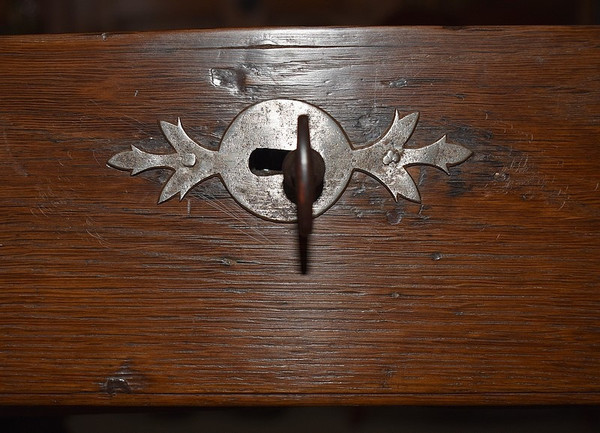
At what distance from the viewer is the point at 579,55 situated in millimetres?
711

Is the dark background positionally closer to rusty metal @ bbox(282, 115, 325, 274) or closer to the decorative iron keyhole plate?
the decorative iron keyhole plate

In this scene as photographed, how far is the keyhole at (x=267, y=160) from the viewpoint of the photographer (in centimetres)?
74

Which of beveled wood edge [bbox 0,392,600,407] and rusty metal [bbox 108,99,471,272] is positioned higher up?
rusty metal [bbox 108,99,471,272]

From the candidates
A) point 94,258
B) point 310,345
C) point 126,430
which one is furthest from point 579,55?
point 126,430

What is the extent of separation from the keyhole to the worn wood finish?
6 cm

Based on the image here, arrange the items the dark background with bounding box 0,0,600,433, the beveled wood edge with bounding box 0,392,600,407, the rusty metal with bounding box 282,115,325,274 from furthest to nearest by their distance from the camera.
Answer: the dark background with bounding box 0,0,600,433, the beveled wood edge with bounding box 0,392,600,407, the rusty metal with bounding box 282,115,325,274

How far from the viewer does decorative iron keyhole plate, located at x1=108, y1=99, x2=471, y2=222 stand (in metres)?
0.70

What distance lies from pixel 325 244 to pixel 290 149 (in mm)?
115

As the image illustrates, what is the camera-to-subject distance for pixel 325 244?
70 cm

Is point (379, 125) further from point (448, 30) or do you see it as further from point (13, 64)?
point (13, 64)

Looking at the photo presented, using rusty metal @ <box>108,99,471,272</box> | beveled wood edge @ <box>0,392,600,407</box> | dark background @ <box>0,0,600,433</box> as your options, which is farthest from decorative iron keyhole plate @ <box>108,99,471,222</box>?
dark background @ <box>0,0,600,433</box>

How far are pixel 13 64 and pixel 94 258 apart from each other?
0.25 m
